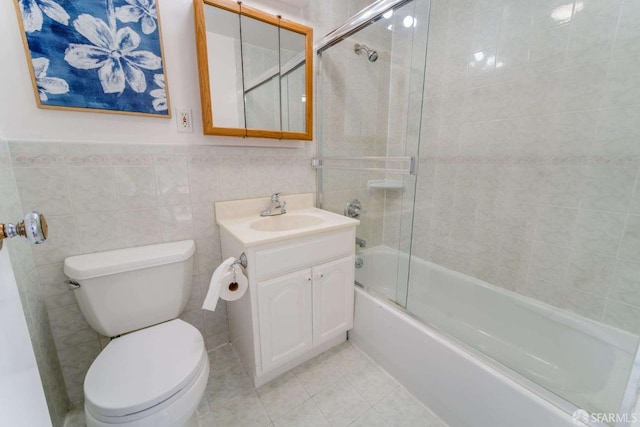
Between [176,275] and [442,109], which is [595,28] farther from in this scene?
[176,275]

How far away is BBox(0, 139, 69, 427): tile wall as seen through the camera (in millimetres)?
875

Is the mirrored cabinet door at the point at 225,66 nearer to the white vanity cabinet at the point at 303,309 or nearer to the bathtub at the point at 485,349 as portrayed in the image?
the white vanity cabinet at the point at 303,309

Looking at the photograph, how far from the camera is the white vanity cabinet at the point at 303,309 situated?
1.20m

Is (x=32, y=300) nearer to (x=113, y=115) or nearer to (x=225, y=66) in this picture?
(x=113, y=115)

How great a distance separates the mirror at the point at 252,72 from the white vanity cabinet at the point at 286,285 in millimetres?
449

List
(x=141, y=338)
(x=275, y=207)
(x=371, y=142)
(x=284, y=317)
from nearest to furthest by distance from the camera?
(x=141, y=338)
(x=284, y=317)
(x=275, y=207)
(x=371, y=142)

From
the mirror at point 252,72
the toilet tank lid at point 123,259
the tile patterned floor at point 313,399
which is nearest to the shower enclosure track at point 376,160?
the mirror at point 252,72

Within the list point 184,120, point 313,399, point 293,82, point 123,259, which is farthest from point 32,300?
point 293,82

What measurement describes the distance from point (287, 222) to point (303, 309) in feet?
1.71

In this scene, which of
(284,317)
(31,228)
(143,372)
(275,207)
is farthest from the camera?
(275,207)

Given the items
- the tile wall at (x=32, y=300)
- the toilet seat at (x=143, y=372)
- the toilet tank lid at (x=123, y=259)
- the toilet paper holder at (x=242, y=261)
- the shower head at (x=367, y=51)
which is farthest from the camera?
the shower head at (x=367, y=51)

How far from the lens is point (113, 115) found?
1126mm

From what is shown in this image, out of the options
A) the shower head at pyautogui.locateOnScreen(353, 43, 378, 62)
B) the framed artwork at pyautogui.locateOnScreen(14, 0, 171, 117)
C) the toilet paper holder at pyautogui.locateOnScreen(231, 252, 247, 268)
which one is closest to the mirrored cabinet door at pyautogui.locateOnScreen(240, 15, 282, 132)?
the framed artwork at pyautogui.locateOnScreen(14, 0, 171, 117)

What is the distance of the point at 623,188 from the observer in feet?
3.76
